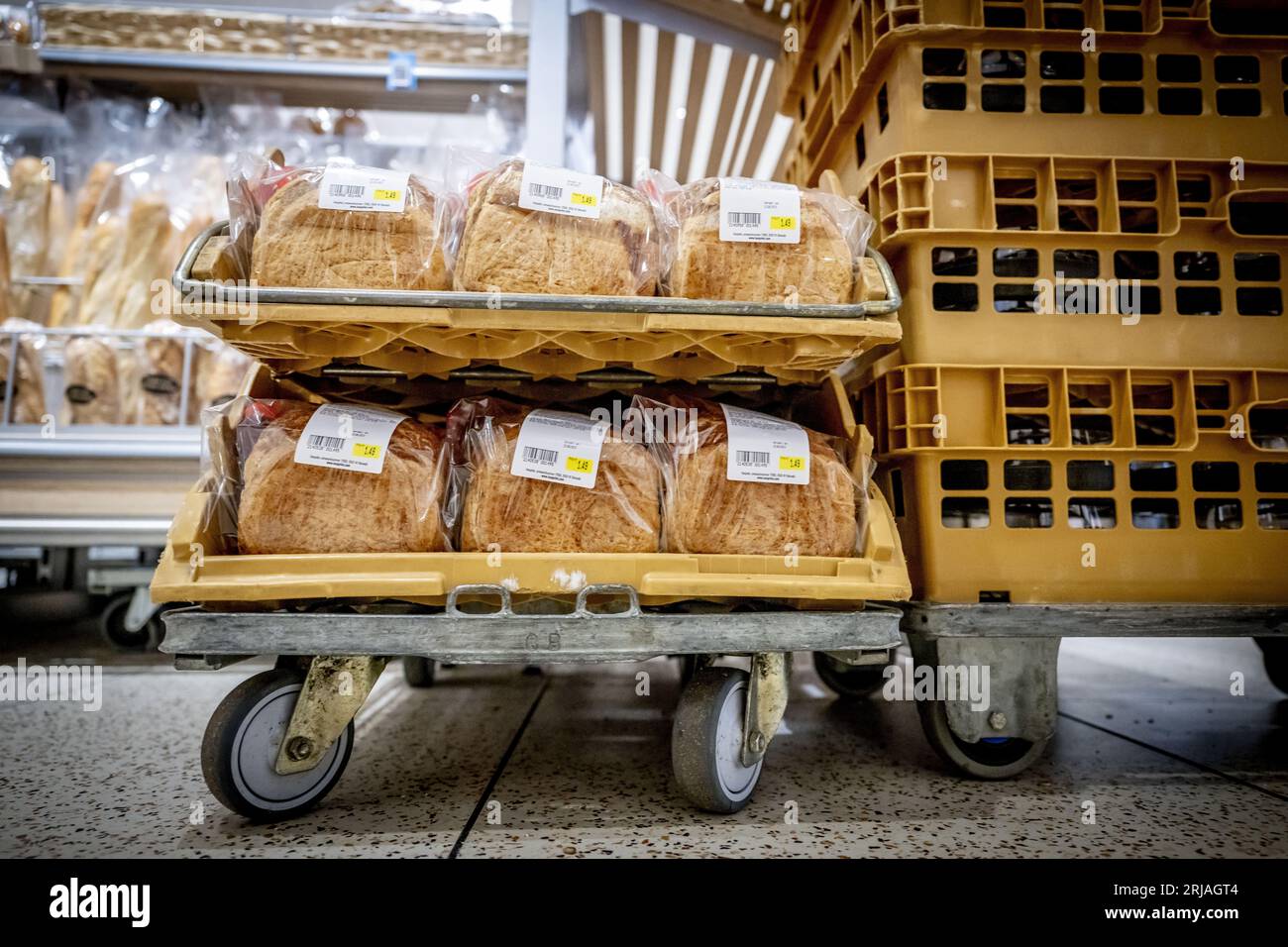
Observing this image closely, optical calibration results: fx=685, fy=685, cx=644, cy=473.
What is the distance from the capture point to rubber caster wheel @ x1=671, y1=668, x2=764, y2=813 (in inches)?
49.1

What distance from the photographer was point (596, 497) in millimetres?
1326

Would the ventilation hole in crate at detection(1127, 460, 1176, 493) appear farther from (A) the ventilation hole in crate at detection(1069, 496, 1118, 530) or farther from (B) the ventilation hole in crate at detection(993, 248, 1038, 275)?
(B) the ventilation hole in crate at detection(993, 248, 1038, 275)

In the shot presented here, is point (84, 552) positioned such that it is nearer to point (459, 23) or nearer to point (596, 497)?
point (459, 23)

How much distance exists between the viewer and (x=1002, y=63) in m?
1.57

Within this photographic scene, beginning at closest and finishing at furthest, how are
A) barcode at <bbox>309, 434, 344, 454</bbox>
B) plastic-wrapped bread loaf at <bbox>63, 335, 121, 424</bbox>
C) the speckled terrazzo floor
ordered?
the speckled terrazzo floor < barcode at <bbox>309, 434, 344, 454</bbox> < plastic-wrapped bread loaf at <bbox>63, 335, 121, 424</bbox>

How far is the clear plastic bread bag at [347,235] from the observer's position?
1.24 metres

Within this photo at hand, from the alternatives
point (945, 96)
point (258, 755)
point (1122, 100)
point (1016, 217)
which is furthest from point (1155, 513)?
point (258, 755)

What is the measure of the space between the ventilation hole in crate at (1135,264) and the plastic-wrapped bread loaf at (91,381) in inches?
119

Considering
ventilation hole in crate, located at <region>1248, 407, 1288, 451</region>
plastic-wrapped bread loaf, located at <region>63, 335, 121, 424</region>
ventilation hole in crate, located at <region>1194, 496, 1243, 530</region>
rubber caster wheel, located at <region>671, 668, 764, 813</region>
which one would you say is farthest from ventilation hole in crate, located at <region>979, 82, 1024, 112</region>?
plastic-wrapped bread loaf, located at <region>63, 335, 121, 424</region>

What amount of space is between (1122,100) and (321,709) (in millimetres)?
2158

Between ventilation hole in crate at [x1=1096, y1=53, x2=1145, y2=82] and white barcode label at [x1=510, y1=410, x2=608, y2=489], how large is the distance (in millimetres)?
1438

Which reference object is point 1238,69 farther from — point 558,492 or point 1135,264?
point 558,492

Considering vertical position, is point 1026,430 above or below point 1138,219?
below
